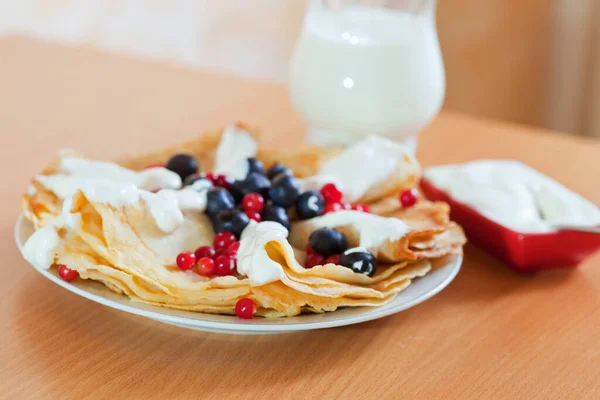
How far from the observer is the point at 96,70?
1635 mm

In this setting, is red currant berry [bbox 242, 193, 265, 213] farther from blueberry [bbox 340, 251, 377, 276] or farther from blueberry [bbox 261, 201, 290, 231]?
blueberry [bbox 340, 251, 377, 276]

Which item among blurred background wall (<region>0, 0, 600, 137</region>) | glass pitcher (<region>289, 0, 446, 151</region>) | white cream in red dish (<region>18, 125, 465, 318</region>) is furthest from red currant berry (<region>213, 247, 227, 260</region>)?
blurred background wall (<region>0, 0, 600, 137</region>)

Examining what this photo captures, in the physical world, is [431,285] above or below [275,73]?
above

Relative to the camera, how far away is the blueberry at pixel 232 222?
0.80 m

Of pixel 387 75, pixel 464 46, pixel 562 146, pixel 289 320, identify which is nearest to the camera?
pixel 289 320

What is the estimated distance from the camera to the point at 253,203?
0.84 metres

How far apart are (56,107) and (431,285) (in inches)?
35.3

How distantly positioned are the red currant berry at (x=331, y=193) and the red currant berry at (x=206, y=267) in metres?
0.19

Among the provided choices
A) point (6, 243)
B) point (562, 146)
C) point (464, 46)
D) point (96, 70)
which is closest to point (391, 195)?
point (6, 243)

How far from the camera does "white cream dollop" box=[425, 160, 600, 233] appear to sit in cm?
91

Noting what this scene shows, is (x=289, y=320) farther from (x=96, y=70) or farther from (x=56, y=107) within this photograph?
(x=96, y=70)

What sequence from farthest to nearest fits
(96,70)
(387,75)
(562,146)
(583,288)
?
(96,70) → (562,146) → (387,75) → (583,288)

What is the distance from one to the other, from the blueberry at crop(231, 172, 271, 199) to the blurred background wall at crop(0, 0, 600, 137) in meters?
1.61

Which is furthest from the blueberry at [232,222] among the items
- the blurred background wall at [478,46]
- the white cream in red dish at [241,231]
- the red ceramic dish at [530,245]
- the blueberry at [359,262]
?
the blurred background wall at [478,46]
